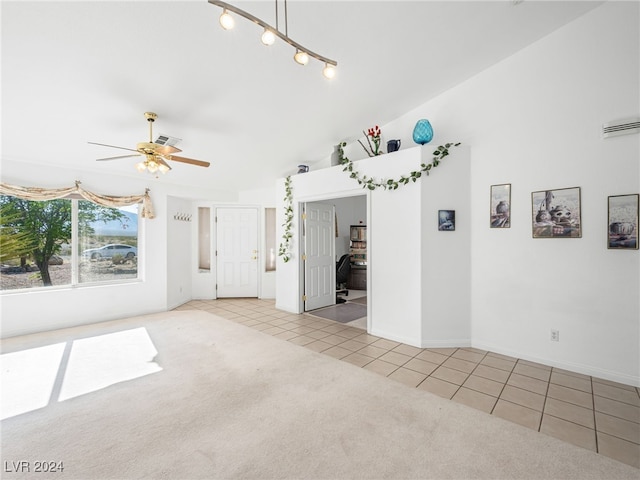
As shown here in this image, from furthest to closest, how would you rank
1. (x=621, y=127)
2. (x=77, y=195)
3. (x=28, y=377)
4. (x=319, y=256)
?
(x=319, y=256) → (x=77, y=195) → (x=28, y=377) → (x=621, y=127)

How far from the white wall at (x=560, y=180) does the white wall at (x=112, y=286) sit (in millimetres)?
5369

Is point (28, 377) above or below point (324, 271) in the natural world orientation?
below

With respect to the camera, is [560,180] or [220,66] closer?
[220,66]

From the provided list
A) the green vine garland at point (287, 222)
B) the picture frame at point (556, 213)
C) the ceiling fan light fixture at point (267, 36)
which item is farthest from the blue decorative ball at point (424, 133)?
the ceiling fan light fixture at point (267, 36)

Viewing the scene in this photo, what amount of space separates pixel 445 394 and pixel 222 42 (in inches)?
148

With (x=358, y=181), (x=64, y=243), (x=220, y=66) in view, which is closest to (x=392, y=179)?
(x=358, y=181)

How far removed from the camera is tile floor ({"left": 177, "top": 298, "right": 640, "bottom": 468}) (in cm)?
217

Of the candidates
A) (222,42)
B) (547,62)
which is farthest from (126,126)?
(547,62)

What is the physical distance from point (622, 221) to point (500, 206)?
1.06 meters

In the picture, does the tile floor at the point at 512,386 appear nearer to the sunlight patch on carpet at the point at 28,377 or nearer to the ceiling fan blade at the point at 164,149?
the sunlight patch on carpet at the point at 28,377

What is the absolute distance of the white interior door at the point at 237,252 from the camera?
681 cm

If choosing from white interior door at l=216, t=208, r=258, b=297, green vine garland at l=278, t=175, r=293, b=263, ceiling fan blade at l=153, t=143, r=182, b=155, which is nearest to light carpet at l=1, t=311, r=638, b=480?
ceiling fan blade at l=153, t=143, r=182, b=155

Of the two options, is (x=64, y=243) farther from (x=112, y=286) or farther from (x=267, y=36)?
(x=267, y=36)

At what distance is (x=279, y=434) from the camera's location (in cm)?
215
